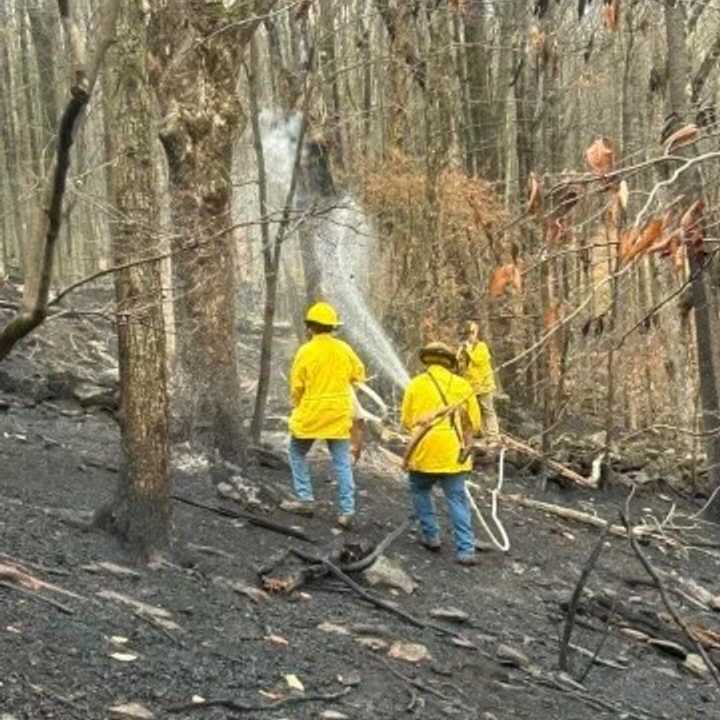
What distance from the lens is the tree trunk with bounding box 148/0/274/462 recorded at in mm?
10000

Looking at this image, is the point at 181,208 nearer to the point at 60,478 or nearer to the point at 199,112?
the point at 199,112

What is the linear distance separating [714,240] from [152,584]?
518 centimetres

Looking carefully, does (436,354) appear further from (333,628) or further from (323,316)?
(333,628)

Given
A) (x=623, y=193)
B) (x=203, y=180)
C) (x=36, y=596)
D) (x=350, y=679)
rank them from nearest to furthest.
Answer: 1. (x=623, y=193)
2. (x=350, y=679)
3. (x=36, y=596)
4. (x=203, y=180)

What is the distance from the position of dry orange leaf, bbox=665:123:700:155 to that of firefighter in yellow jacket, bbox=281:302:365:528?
7.18m

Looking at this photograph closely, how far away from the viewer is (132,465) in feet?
24.6

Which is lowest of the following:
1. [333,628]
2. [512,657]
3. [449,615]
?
[512,657]

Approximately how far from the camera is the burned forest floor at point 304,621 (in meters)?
5.80

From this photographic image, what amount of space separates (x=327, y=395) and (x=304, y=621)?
288 centimetres

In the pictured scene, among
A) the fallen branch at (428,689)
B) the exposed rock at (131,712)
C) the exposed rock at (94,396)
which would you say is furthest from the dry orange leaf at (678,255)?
the exposed rock at (94,396)

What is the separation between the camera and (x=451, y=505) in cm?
975

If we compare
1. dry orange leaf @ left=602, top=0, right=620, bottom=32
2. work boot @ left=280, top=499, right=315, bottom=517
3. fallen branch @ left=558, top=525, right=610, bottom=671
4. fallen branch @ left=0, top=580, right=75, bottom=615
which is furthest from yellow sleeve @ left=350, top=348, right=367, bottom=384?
dry orange leaf @ left=602, top=0, right=620, bottom=32

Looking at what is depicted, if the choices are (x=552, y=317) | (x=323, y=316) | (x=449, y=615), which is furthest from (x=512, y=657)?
(x=552, y=317)

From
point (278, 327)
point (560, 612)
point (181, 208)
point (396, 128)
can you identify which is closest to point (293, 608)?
point (560, 612)
